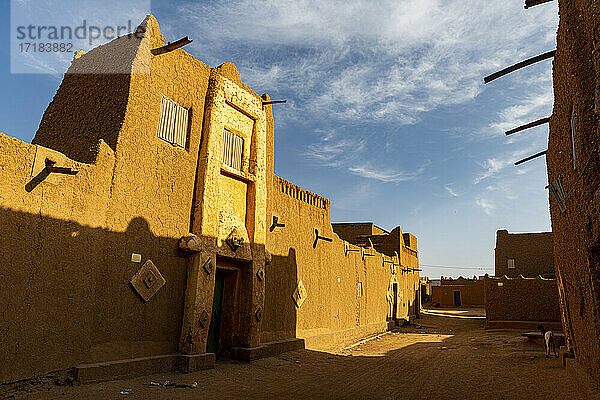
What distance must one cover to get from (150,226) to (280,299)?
16.2 ft

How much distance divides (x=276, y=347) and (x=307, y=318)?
2.32 meters

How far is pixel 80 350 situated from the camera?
6484 millimetres

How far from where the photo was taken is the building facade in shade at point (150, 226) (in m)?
5.95

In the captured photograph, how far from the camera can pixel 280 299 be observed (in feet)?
38.5

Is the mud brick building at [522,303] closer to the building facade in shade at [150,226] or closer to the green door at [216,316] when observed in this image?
the building facade in shade at [150,226]

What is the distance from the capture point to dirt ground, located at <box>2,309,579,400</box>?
670 cm

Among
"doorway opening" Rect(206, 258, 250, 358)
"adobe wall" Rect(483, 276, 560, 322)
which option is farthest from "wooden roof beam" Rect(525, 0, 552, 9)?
"adobe wall" Rect(483, 276, 560, 322)

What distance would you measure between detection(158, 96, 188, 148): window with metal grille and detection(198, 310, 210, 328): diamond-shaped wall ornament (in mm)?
3621

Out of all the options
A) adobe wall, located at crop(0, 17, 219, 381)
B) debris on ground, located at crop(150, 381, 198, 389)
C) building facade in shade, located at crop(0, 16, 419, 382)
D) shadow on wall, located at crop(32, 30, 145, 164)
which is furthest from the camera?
shadow on wall, located at crop(32, 30, 145, 164)

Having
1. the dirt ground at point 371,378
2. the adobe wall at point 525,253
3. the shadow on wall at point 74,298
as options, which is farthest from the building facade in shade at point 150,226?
the adobe wall at point 525,253

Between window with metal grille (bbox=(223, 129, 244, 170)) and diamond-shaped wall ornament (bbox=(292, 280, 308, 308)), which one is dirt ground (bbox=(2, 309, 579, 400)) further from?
window with metal grille (bbox=(223, 129, 244, 170))

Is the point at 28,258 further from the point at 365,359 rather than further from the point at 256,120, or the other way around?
the point at 365,359

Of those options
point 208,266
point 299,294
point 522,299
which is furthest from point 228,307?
point 522,299

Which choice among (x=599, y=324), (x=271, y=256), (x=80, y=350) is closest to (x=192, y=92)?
(x=271, y=256)
